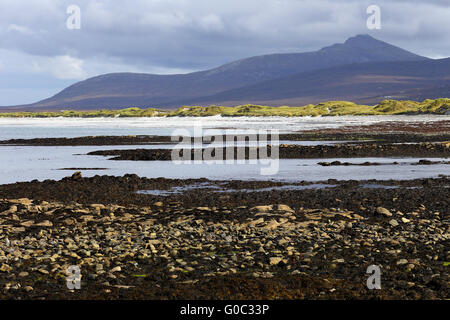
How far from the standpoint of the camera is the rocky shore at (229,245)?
34.2 feet

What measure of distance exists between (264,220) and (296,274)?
498 cm

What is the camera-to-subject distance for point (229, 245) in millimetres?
13625

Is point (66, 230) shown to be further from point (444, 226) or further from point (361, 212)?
point (444, 226)

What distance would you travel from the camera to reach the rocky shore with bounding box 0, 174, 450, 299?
10438mm

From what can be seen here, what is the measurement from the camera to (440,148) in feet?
141

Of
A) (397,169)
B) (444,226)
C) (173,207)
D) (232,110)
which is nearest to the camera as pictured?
(444,226)

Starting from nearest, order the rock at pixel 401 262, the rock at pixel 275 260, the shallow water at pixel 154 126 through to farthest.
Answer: the rock at pixel 401 262 < the rock at pixel 275 260 < the shallow water at pixel 154 126

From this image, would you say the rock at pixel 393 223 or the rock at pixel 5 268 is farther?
the rock at pixel 393 223

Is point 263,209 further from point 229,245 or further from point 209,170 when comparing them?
point 209,170

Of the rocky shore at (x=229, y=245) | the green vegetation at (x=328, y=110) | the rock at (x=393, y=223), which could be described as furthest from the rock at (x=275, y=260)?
the green vegetation at (x=328, y=110)

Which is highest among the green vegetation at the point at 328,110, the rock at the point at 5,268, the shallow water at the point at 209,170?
the green vegetation at the point at 328,110

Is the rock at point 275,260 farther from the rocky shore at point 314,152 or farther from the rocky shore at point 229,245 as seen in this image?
the rocky shore at point 314,152

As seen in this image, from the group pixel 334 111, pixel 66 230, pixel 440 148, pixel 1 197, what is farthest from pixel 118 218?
pixel 334 111

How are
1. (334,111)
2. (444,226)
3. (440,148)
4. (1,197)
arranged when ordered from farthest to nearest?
(334,111) → (440,148) → (1,197) → (444,226)
